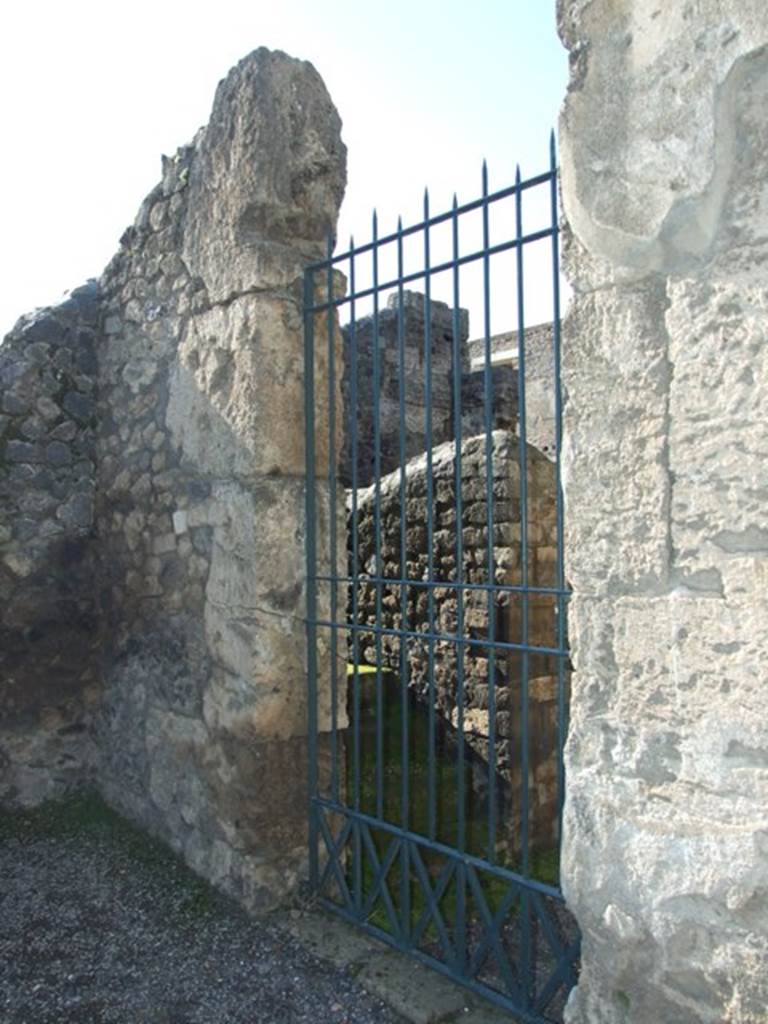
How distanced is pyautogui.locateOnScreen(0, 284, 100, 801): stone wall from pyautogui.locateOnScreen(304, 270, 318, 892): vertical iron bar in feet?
5.27

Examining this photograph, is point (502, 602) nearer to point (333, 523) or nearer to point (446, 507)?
point (446, 507)

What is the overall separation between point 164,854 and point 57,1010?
1052 mm

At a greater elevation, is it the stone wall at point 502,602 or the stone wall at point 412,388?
the stone wall at point 412,388

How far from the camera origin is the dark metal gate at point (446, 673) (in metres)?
2.62

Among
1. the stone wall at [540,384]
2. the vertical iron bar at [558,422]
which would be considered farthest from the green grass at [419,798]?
the stone wall at [540,384]

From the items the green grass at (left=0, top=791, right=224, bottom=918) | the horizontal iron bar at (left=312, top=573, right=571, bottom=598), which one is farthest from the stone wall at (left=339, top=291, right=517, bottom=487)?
the horizontal iron bar at (left=312, top=573, right=571, bottom=598)

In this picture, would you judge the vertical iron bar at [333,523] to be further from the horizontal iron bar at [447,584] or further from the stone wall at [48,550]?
the stone wall at [48,550]

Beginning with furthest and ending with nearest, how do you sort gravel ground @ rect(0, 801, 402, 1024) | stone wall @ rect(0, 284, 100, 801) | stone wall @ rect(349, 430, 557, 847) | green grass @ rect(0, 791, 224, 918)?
stone wall @ rect(0, 284, 100, 801) < stone wall @ rect(349, 430, 557, 847) < green grass @ rect(0, 791, 224, 918) < gravel ground @ rect(0, 801, 402, 1024)

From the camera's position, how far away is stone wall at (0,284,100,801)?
172 inches

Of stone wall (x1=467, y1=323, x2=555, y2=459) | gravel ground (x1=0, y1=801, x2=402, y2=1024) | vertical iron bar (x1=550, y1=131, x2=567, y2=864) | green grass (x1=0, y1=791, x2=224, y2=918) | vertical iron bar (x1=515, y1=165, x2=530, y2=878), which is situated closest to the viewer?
vertical iron bar (x1=550, y1=131, x2=567, y2=864)

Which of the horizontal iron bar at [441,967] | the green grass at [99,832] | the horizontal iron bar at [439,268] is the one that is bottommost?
the horizontal iron bar at [441,967]

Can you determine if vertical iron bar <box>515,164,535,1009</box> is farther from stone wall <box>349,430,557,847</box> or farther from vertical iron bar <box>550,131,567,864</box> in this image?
stone wall <box>349,430,557,847</box>

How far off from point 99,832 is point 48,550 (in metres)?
1.38

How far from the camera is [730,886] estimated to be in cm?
179
